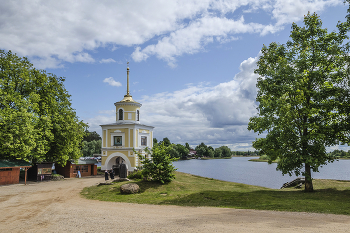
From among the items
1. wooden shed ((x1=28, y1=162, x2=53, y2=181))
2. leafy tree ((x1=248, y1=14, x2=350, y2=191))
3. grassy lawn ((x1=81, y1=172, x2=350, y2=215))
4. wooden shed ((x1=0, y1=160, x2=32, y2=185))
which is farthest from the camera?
wooden shed ((x1=28, y1=162, x2=53, y2=181))

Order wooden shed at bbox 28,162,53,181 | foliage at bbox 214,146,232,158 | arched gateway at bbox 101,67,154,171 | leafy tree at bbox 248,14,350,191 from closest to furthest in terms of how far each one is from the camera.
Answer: leafy tree at bbox 248,14,350,191 < wooden shed at bbox 28,162,53,181 < arched gateway at bbox 101,67,154,171 < foliage at bbox 214,146,232,158

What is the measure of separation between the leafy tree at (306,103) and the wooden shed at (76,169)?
2644cm

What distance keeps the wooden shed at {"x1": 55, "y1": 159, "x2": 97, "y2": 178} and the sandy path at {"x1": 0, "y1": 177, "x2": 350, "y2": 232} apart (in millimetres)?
21300

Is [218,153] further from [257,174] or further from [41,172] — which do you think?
[41,172]

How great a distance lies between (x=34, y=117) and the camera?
2911 cm

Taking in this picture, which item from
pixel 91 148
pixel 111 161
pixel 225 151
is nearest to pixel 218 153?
pixel 225 151

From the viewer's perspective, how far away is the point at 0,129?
1032 inches

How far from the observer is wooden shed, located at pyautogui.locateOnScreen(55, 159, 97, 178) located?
36281mm

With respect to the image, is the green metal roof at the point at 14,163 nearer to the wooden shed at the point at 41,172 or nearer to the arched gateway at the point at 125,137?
the wooden shed at the point at 41,172

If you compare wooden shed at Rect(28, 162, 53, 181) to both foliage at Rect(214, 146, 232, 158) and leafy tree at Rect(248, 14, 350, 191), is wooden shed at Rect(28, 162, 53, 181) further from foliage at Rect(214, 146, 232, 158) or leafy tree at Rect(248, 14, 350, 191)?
foliage at Rect(214, 146, 232, 158)

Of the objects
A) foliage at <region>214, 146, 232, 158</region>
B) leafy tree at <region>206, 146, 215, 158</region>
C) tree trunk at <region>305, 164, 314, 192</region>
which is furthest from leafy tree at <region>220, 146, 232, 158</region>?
tree trunk at <region>305, 164, 314, 192</region>

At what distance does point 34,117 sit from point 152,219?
23.6m

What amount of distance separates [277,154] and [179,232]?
1274cm

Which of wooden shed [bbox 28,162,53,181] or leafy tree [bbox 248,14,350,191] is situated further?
wooden shed [bbox 28,162,53,181]
